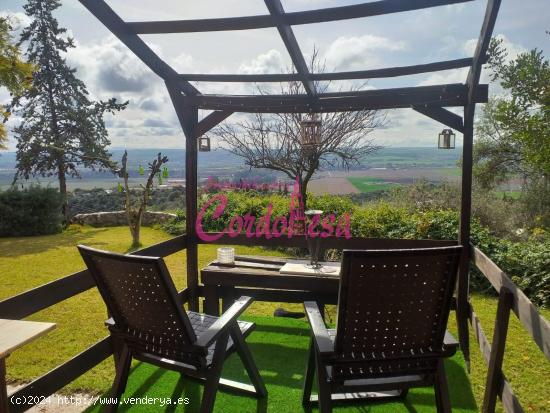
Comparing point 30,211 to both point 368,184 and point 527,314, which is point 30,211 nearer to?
point 368,184

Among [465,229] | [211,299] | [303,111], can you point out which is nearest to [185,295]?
[211,299]

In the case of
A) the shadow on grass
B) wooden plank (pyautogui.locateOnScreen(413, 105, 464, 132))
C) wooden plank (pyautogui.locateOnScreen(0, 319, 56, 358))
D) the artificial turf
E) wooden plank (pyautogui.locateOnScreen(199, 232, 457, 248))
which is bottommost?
the shadow on grass

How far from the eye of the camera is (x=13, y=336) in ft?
5.06

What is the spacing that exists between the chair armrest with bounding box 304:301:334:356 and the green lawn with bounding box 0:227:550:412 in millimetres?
843

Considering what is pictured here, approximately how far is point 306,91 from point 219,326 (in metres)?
2.43

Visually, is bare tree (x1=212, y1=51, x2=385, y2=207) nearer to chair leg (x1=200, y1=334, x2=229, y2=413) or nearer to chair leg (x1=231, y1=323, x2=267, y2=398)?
chair leg (x1=231, y1=323, x2=267, y2=398)

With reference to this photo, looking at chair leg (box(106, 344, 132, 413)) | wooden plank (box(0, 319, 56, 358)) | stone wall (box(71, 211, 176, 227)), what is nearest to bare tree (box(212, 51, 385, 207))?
stone wall (box(71, 211, 176, 227))

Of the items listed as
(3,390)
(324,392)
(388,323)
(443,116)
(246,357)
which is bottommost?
(246,357)

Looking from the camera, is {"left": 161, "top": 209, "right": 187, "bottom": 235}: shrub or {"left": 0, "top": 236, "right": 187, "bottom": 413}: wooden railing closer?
{"left": 0, "top": 236, "right": 187, "bottom": 413}: wooden railing

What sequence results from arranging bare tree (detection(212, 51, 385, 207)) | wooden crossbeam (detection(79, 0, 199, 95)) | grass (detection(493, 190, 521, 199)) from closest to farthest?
wooden crossbeam (detection(79, 0, 199, 95)), bare tree (detection(212, 51, 385, 207)), grass (detection(493, 190, 521, 199))

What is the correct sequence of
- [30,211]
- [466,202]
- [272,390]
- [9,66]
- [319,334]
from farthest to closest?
[30,211], [9,66], [466,202], [272,390], [319,334]

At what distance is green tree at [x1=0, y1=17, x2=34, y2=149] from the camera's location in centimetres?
839

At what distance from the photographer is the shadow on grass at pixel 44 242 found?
8359 mm

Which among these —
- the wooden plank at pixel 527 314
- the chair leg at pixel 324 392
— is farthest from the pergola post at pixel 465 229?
the chair leg at pixel 324 392
